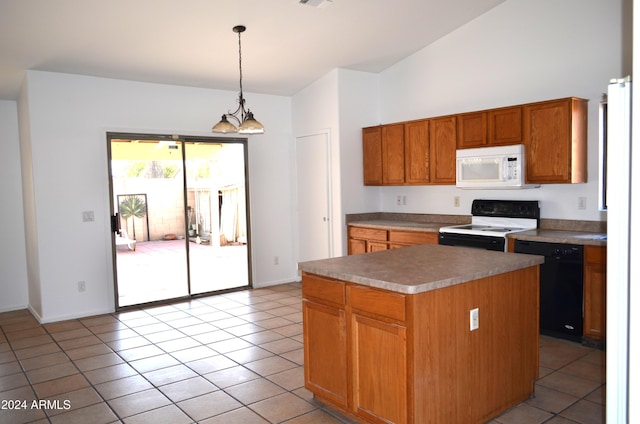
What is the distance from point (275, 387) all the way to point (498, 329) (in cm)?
159

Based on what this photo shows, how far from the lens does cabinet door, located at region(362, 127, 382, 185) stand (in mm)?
6078

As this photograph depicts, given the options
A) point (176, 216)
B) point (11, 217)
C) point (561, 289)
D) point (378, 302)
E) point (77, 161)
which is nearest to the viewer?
point (378, 302)

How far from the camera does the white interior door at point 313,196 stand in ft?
20.9

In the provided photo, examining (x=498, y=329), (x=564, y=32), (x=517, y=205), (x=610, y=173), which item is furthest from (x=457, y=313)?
(x=564, y=32)

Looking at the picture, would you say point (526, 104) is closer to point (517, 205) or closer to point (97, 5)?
point (517, 205)

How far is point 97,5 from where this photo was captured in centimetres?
380

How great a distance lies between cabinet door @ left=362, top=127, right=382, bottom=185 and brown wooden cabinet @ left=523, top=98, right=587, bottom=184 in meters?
1.97

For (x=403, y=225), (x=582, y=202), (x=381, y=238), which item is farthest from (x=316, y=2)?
(x=582, y=202)

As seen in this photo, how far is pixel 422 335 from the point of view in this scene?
2.30 metres

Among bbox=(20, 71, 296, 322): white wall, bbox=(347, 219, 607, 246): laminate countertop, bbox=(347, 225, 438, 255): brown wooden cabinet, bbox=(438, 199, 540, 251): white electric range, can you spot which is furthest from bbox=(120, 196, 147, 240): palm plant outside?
bbox=(438, 199, 540, 251): white electric range

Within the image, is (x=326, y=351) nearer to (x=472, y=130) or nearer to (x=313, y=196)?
(x=472, y=130)

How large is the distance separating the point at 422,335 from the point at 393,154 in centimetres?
388

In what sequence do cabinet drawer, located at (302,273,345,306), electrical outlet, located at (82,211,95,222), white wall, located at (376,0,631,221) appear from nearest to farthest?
cabinet drawer, located at (302,273,345,306) → white wall, located at (376,0,631,221) → electrical outlet, located at (82,211,95,222)

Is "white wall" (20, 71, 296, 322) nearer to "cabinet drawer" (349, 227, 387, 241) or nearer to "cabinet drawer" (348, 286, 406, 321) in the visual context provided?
"cabinet drawer" (349, 227, 387, 241)
